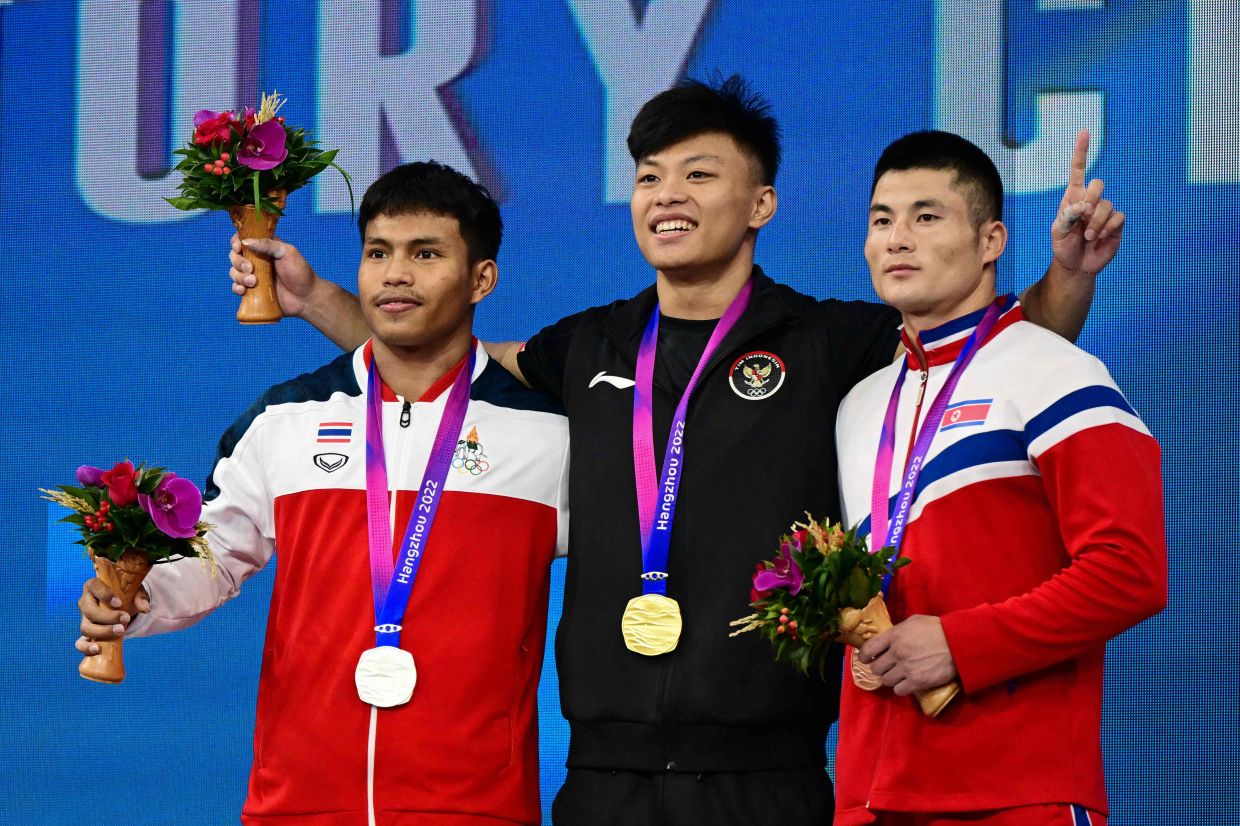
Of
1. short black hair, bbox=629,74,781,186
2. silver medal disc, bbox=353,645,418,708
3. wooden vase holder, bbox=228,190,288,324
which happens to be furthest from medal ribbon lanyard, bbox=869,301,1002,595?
wooden vase holder, bbox=228,190,288,324

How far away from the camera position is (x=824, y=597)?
247cm

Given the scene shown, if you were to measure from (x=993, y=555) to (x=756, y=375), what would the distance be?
60 cm

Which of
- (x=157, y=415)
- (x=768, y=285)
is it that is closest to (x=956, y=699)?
(x=768, y=285)

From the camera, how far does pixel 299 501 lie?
3.14 metres

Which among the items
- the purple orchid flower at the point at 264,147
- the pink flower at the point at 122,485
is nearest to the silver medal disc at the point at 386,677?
the pink flower at the point at 122,485

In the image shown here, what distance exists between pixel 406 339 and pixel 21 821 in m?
2.59

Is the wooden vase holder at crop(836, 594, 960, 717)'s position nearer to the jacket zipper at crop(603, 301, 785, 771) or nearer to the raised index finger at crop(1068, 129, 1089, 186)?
the jacket zipper at crop(603, 301, 785, 771)

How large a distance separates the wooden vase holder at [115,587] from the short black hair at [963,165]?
1542 millimetres

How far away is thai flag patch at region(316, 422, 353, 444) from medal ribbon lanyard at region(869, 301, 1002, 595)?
1.05 m

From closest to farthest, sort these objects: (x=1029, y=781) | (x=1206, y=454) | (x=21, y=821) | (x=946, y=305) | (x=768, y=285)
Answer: (x=1029, y=781) → (x=946, y=305) → (x=768, y=285) → (x=1206, y=454) → (x=21, y=821)

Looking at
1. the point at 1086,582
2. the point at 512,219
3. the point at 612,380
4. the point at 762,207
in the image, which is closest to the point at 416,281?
the point at 612,380

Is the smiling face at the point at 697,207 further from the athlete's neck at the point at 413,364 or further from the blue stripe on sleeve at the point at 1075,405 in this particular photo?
the blue stripe on sleeve at the point at 1075,405

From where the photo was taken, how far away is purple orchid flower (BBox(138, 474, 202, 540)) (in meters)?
2.83

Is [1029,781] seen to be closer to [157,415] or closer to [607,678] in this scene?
[607,678]
